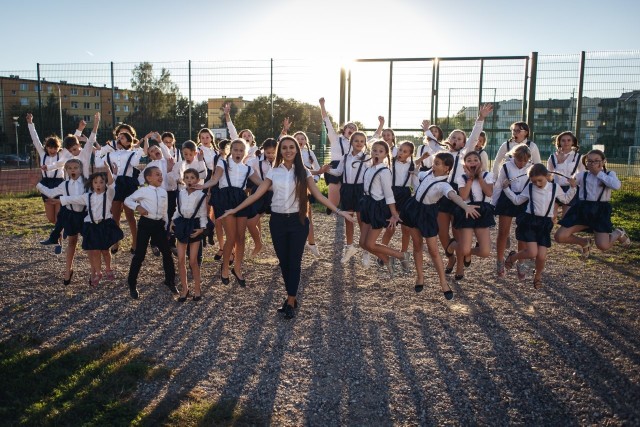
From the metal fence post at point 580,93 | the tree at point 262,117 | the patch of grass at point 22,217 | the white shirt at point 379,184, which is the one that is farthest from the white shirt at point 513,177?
the tree at point 262,117

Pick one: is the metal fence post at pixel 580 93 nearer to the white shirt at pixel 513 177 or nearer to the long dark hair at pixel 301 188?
the white shirt at pixel 513 177

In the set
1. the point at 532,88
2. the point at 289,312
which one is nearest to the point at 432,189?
the point at 289,312

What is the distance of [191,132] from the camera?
16578mm

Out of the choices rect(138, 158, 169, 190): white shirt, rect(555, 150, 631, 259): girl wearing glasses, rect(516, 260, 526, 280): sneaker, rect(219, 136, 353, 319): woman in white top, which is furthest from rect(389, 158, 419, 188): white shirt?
rect(138, 158, 169, 190): white shirt

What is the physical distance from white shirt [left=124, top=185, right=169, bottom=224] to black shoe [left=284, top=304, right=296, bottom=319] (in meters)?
1.90

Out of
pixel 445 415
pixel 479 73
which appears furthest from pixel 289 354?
pixel 479 73

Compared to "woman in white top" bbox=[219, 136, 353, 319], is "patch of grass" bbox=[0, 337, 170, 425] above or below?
below

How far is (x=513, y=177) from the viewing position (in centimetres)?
693

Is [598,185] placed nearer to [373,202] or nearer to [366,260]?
[373,202]

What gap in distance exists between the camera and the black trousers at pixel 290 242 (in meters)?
5.68

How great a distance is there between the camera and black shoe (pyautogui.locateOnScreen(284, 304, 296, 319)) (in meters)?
5.57

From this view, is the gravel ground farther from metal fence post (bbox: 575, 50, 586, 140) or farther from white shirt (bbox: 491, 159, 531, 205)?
metal fence post (bbox: 575, 50, 586, 140)

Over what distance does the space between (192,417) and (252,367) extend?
0.89 metres

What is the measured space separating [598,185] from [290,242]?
13.6 ft
